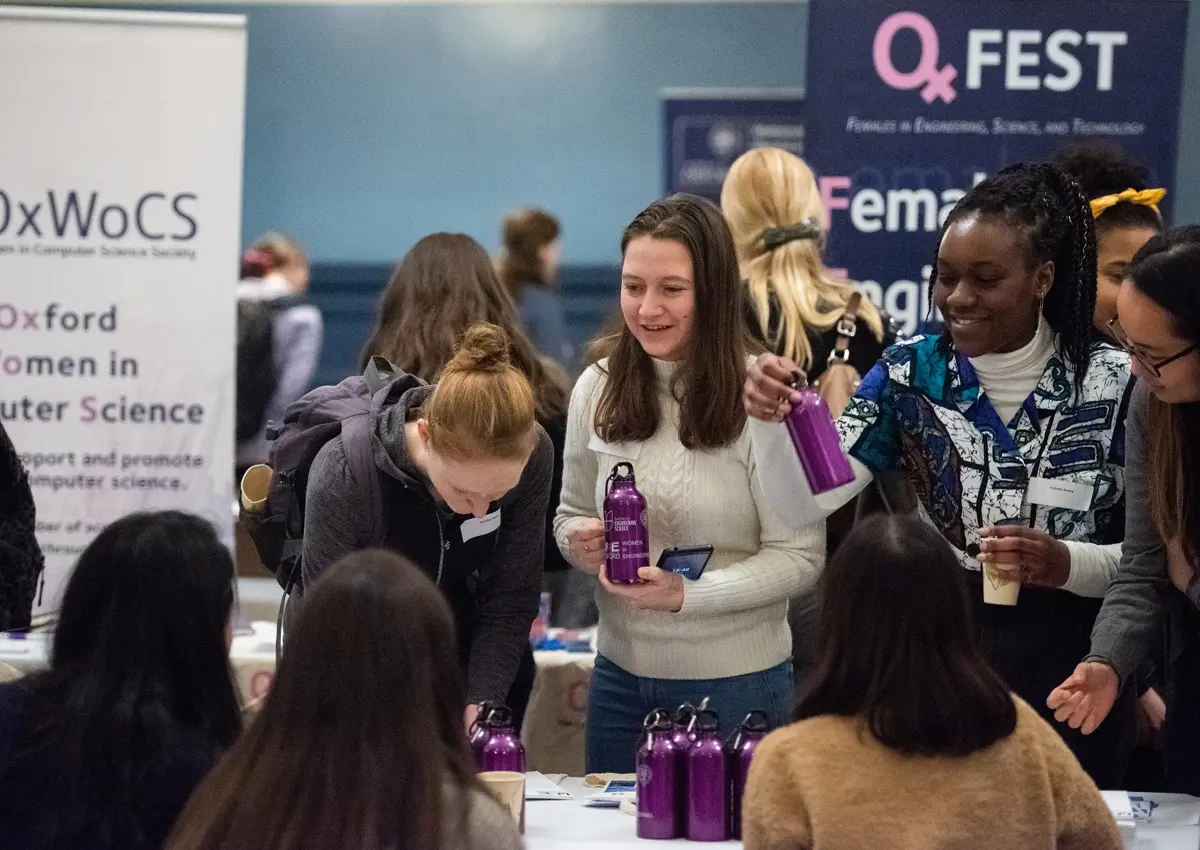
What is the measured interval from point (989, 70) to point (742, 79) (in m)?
5.31

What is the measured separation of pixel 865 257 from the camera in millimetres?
3961

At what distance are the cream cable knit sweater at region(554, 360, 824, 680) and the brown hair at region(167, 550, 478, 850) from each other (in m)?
1.00

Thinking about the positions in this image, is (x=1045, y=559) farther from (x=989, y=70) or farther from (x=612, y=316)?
(x=989, y=70)

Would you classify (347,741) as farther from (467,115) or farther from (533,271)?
(467,115)

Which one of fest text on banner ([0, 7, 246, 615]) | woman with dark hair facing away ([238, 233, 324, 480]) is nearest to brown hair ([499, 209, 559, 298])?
woman with dark hair facing away ([238, 233, 324, 480])

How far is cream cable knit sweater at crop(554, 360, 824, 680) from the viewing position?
271 cm

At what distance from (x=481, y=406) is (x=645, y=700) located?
65 cm

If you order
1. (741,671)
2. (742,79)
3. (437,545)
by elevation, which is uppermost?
(742,79)

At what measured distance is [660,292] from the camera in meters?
2.74

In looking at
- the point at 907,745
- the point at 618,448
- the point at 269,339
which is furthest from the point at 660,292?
the point at 269,339

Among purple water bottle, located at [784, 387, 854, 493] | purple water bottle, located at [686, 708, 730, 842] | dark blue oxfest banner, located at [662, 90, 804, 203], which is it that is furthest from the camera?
dark blue oxfest banner, located at [662, 90, 804, 203]

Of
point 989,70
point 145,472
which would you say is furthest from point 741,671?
point 145,472

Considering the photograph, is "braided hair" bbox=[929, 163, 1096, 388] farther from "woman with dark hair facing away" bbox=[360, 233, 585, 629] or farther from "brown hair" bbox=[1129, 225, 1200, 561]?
"woman with dark hair facing away" bbox=[360, 233, 585, 629]

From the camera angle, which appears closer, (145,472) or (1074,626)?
(1074,626)
